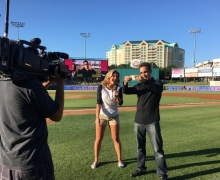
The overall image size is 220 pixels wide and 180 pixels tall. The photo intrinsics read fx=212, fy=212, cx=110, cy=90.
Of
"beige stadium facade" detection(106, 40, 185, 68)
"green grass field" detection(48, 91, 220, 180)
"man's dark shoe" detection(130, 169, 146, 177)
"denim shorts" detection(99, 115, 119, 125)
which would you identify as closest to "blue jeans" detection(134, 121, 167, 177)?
"man's dark shoe" detection(130, 169, 146, 177)

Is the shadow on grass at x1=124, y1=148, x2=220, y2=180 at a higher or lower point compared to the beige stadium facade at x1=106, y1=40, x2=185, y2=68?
lower

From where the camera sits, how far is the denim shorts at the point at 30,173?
5.79ft

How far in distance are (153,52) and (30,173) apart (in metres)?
157

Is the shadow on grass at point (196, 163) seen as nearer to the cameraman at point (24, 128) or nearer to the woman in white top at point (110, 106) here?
the woman in white top at point (110, 106)

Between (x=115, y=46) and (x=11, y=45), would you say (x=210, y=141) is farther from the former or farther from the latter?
(x=115, y=46)

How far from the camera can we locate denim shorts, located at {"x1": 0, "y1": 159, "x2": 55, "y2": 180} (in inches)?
69.4

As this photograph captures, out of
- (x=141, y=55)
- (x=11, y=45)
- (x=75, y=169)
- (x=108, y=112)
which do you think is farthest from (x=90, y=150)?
(x=141, y=55)

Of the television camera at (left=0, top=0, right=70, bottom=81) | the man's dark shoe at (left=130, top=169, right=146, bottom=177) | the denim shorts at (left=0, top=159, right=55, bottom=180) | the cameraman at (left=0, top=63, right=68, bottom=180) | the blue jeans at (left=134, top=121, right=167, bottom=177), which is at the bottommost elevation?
the man's dark shoe at (left=130, top=169, right=146, bottom=177)

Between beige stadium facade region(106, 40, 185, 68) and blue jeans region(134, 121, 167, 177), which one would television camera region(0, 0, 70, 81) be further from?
beige stadium facade region(106, 40, 185, 68)

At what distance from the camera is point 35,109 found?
178cm

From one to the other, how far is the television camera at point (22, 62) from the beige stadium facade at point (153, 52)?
149 meters

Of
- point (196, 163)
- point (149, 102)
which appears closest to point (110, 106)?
point (149, 102)

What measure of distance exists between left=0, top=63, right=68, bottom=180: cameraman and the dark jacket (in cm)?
231

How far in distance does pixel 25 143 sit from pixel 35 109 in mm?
293
